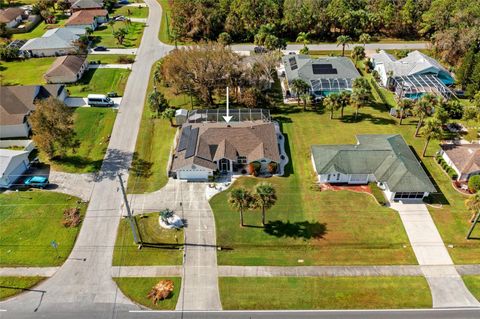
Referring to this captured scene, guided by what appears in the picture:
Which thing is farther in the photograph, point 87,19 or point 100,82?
point 87,19

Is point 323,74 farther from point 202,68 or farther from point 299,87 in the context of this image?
point 202,68

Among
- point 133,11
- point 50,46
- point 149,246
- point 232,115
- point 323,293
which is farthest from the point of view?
point 133,11

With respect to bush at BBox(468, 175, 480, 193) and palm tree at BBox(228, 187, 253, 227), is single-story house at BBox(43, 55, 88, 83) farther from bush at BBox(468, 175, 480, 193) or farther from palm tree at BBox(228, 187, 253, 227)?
bush at BBox(468, 175, 480, 193)

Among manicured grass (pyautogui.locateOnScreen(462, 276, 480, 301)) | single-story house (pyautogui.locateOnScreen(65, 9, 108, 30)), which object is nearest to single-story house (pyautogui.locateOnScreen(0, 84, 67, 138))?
single-story house (pyautogui.locateOnScreen(65, 9, 108, 30))

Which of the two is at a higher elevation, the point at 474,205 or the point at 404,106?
the point at 404,106

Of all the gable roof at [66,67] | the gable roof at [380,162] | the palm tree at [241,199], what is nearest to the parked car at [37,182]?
the palm tree at [241,199]

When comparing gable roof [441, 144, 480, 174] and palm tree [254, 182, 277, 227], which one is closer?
palm tree [254, 182, 277, 227]

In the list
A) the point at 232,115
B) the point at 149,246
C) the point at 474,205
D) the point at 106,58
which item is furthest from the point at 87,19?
the point at 474,205

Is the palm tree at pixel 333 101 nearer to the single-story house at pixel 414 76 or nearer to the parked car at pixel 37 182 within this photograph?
the single-story house at pixel 414 76
